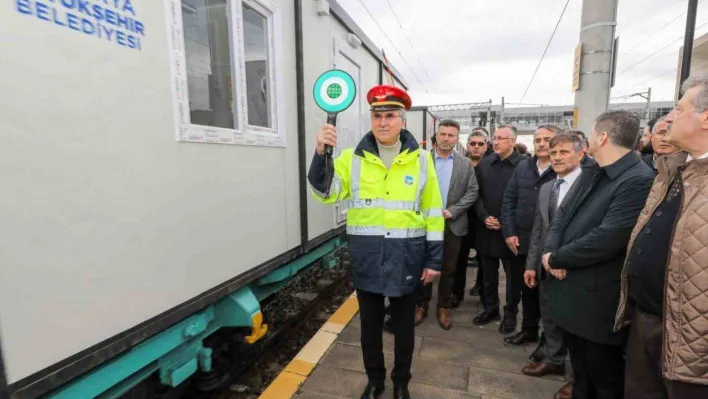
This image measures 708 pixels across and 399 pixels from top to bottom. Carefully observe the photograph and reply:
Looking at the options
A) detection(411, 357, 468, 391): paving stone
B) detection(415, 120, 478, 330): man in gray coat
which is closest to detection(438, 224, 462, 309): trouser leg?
detection(415, 120, 478, 330): man in gray coat

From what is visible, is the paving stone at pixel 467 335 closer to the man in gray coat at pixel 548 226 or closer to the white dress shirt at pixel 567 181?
the man in gray coat at pixel 548 226

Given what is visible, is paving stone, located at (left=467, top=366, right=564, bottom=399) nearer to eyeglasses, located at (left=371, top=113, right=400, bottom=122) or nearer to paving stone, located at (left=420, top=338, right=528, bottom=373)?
paving stone, located at (left=420, top=338, right=528, bottom=373)

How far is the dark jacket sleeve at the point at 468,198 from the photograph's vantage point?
3.57 metres

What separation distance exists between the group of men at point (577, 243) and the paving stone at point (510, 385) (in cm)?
9

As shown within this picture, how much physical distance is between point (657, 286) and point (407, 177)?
1281mm

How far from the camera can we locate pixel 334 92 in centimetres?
200

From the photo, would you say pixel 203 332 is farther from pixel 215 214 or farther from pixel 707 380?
pixel 707 380

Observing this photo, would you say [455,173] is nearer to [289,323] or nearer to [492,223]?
[492,223]

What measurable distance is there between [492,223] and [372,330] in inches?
67.9

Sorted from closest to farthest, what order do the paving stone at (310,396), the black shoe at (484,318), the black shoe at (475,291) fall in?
the paving stone at (310,396)
the black shoe at (484,318)
the black shoe at (475,291)

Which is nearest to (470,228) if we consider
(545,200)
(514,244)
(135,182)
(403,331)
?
(514,244)

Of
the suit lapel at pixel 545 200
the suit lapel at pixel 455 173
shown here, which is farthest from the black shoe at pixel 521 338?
the suit lapel at pixel 455 173

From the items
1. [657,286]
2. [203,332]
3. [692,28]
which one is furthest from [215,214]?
[692,28]

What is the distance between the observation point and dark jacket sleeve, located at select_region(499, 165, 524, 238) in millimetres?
3230
